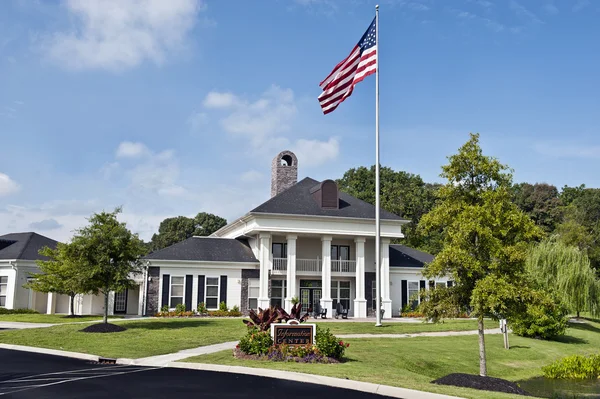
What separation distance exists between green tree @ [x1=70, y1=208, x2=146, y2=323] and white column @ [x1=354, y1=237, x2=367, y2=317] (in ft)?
54.7

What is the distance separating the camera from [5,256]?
42375 mm

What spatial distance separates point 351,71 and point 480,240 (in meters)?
13.8

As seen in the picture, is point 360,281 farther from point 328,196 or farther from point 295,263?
point 328,196

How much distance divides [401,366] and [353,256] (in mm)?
22584

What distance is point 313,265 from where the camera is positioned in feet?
133

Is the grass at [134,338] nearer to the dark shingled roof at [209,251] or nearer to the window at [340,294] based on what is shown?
the dark shingled roof at [209,251]

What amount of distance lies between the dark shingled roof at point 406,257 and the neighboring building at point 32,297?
19042 millimetres

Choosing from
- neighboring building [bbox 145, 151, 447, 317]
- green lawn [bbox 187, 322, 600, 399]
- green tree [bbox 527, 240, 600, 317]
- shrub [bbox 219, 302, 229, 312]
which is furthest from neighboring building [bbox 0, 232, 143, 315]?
green tree [bbox 527, 240, 600, 317]

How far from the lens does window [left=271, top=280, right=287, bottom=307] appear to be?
4003 centimetres

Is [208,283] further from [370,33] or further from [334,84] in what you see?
[370,33]

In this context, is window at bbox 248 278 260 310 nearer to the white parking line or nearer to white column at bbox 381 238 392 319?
white column at bbox 381 238 392 319

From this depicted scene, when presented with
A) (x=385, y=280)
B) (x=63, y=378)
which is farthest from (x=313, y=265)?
(x=63, y=378)

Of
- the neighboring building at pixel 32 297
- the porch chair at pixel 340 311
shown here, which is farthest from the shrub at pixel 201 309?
the porch chair at pixel 340 311

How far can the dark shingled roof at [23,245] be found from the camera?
139 ft
